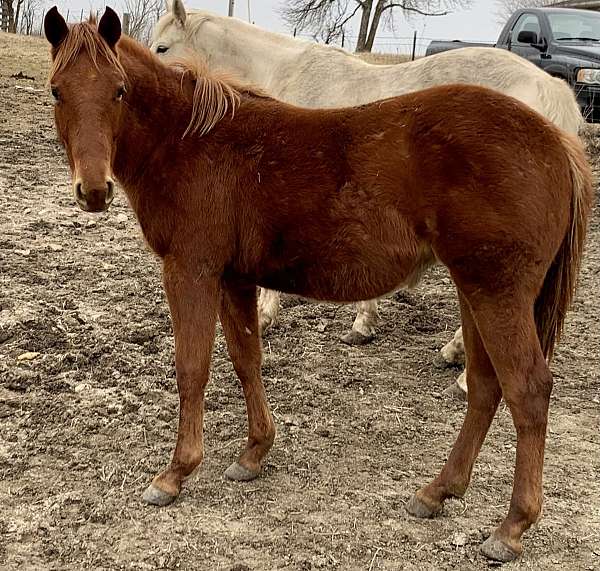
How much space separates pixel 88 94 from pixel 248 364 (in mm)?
1363

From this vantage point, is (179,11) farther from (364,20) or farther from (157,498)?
(364,20)

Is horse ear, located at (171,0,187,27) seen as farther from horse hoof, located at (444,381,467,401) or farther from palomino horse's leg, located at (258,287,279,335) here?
horse hoof, located at (444,381,467,401)

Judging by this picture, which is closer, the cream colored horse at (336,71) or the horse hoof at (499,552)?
the horse hoof at (499,552)

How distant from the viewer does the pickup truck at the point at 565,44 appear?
842 cm

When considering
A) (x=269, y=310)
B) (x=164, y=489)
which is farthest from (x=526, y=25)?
(x=164, y=489)

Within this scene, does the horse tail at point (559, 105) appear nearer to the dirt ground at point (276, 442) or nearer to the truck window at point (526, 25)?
the dirt ground at point (276, 442)

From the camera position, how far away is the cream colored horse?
166 inches

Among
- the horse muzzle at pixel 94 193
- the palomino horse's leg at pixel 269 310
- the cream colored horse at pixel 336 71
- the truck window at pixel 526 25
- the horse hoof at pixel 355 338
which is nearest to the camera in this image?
the horse muzzle at pixel 94 193

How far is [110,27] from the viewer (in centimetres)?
255

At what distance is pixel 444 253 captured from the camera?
2.57 m

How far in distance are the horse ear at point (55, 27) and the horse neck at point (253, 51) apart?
2809mm

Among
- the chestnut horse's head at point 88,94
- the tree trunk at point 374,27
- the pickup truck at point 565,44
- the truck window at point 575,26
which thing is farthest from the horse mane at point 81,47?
the tree trunk at point 374,27

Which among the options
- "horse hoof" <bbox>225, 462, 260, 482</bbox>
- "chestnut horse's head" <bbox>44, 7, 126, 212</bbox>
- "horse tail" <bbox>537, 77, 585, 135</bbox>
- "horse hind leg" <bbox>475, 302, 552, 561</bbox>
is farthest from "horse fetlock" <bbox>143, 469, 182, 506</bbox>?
"horse tail" <bbox>537, 77, 585, 135</bbox>

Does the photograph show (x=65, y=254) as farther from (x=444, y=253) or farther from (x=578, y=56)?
(x=578, y=56)
